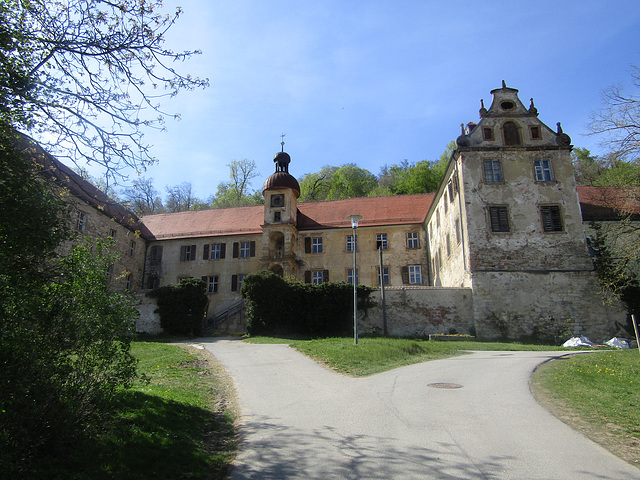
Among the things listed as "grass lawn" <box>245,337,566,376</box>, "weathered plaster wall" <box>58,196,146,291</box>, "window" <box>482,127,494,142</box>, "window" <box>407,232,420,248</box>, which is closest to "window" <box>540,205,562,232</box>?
"window" <box>482,127,494,142</box>

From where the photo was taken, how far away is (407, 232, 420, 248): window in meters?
36.4

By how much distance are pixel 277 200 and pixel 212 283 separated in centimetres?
909

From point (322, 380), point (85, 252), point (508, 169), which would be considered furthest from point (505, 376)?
point (508, 169)

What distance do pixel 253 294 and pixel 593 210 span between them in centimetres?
2340

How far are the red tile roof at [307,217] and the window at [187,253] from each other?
3.29 ft

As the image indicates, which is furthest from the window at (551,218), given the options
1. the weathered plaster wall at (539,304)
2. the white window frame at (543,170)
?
the weathered plaster wall at (539,304)

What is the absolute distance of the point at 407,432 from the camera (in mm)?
6852

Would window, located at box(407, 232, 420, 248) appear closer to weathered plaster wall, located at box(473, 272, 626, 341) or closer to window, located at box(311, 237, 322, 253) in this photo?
window, located at box(311, 237, 322, 253)

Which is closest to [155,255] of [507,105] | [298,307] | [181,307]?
[181,307]

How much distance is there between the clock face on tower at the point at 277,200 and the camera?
127 feet

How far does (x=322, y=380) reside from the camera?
11.5m

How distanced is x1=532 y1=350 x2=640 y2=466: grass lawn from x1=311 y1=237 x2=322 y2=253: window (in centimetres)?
2494

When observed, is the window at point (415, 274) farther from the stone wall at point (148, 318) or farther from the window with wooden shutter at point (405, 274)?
the stone wall at point (148, 318)

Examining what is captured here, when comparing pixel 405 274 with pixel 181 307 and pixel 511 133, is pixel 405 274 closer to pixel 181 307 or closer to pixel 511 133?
pixel 511 133
